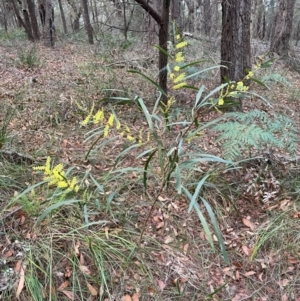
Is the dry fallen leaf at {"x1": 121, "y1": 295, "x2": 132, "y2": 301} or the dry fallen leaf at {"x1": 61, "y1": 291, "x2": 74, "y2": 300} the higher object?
the dry fallen leaf at {"x1": 61, "y1": 291, "x2": 74, "y2": 300}

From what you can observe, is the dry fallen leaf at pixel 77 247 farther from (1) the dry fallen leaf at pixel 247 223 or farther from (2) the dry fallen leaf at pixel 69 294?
(1) the dry fallen leaf at pixel 247 223

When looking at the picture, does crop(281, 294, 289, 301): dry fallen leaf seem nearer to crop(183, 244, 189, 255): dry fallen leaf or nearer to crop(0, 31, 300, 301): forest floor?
crop(0, 31, 300, 301): forest floor

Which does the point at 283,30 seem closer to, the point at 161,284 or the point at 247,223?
the point at 247,223

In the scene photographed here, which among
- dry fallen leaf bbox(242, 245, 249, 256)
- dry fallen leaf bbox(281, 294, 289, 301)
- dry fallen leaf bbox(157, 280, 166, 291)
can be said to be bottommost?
dry fallen leaf bbox(281, 294, 289, 301)

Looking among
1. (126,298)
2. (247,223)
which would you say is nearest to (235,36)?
(247,223)

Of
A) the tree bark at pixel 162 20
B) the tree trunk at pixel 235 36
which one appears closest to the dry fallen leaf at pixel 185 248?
the tree bark at pixel 162 20

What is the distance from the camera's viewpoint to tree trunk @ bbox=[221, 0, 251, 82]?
3457 millimetres

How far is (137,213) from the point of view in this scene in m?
2.20

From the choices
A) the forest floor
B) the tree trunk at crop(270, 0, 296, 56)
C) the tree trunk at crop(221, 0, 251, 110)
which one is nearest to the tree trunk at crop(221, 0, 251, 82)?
the tree trunk at crop(221, 0, 251, 110)

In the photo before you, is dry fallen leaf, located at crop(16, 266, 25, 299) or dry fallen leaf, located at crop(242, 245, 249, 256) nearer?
dry fallen leaf, located at crop(16, 266, 25, 299)

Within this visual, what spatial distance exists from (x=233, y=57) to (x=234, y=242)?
2.37 meters

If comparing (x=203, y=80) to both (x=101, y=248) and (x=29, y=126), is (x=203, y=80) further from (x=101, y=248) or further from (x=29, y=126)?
(x=101, y=248)

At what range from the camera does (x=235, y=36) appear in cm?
356

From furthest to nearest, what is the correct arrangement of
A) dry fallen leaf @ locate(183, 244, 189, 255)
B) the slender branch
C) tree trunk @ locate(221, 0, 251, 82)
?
tree trunk @ locate(221, 0, 251, 82) < the slender branch < dry fallen leaf @ locate(183, 244, 189, 255)
